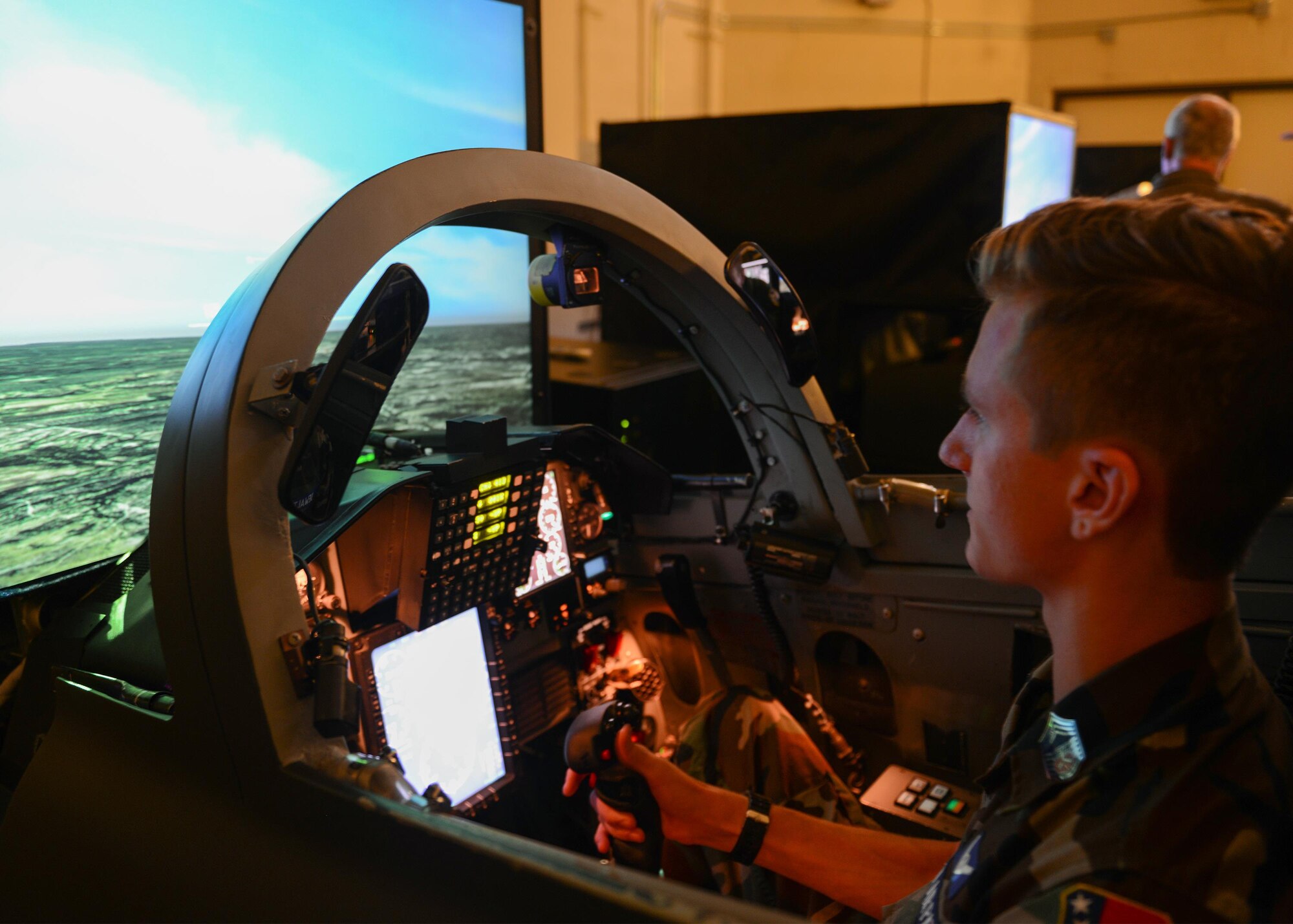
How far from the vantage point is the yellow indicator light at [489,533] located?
4.30 ft

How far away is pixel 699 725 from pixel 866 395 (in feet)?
5.86

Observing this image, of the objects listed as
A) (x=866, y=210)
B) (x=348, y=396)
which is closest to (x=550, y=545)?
(x=348, y=396)

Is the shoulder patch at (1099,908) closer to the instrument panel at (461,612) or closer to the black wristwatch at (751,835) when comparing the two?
the black wristwatch at (751,835)

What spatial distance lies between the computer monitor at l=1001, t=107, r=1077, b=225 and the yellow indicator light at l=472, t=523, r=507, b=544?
2097 millimetres

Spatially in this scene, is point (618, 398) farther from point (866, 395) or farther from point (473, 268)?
point (866, 395)

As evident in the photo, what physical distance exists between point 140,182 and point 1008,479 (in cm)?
169

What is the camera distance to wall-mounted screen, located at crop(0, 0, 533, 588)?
57.7 inches

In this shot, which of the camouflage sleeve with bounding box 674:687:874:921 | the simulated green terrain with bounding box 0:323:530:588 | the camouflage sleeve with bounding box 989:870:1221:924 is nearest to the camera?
the camouflage sleeve with bounding box 989:870:1221:924

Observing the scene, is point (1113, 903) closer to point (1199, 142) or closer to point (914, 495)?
point (914, 495)

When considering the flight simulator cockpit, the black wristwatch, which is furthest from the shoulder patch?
the black wristwatch

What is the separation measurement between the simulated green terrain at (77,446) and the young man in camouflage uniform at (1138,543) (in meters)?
1.44

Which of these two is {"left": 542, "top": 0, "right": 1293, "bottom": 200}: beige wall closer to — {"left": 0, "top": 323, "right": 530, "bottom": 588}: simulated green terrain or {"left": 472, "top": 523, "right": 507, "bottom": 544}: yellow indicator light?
{"left": 0, "top": 323, "right": 530, "bottom": 588}: simulated green terrain

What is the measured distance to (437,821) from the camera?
2.02ft

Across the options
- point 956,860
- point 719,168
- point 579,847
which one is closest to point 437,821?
point 956,860
